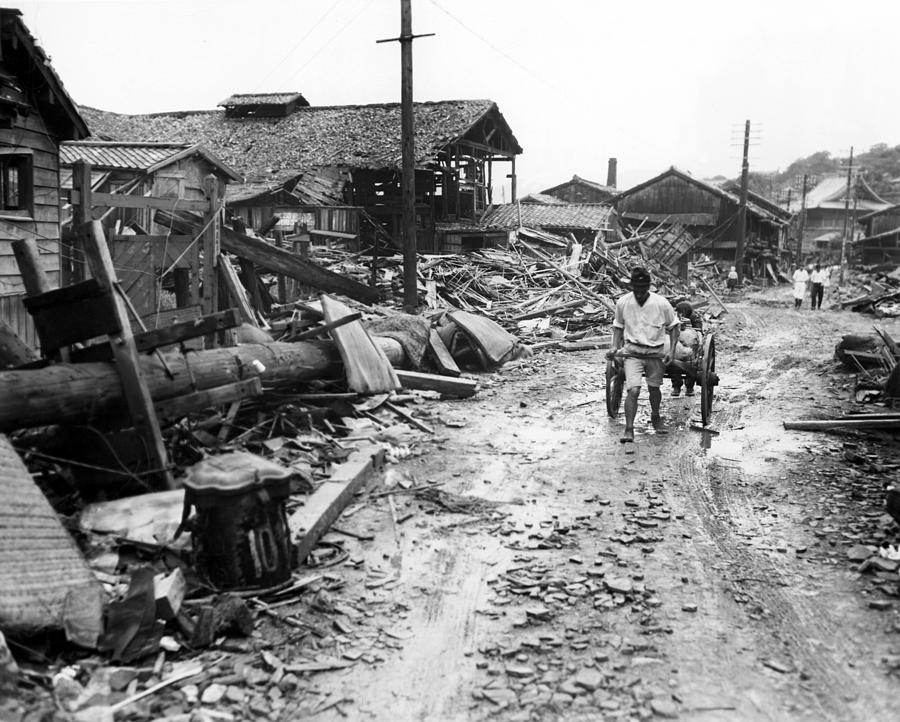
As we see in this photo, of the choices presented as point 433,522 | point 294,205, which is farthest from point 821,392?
point 294,205

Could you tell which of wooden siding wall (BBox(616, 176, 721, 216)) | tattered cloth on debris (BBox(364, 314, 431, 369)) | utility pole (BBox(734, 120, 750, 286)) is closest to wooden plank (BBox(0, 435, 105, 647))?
tattered cloth on debris (BBox(364, 314, 431, 369))

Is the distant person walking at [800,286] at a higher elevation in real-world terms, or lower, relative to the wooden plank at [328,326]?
lower

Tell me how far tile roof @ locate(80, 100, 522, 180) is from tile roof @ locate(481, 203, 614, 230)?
3.19 metres

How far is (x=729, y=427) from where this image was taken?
9.28m

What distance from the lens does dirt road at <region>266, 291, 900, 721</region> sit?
3.77m

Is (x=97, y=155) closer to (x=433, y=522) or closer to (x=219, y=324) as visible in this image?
(x=219, y=324)

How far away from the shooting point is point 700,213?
4631 centimetres

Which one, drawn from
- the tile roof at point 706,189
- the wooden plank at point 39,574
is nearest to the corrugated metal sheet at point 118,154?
the wooden plank at point 39,574

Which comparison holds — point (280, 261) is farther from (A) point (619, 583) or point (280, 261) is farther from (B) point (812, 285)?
(B) point (812, 285)

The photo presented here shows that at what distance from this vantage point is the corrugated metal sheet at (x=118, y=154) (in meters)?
21.3

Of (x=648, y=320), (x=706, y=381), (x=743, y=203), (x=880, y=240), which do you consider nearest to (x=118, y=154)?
(x=648, y=320)

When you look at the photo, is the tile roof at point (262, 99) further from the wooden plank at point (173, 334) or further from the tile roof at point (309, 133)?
the wooden plank at point (173, 334)

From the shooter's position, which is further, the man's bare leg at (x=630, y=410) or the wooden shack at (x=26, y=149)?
the wooden shack at (x=26, y=149)

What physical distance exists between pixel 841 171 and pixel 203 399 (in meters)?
95.0
